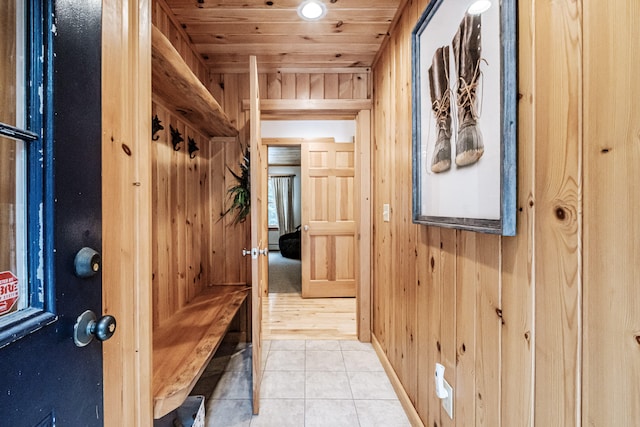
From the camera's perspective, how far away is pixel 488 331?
94 centimetres

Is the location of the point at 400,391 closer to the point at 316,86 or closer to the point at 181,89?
the point at 181,89

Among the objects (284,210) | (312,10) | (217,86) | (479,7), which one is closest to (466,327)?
(479,7)

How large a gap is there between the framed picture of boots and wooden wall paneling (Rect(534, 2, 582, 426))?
0.08 m

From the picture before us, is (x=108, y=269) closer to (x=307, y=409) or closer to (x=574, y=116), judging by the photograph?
(x=574, y=116)

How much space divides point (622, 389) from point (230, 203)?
2.47 meters

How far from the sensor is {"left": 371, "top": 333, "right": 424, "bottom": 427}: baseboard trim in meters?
1.50

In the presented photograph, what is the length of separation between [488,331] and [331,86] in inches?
89.2

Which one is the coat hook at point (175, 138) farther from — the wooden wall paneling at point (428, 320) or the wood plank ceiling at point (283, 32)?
the wooden wall paneling at point (428, 320)

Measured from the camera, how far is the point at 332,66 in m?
2.47

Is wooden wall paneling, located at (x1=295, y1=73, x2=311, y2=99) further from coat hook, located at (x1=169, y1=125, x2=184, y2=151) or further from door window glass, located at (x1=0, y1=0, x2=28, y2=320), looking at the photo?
door window glass, located at (x1=0, y1=0, x2=28, y2=320)

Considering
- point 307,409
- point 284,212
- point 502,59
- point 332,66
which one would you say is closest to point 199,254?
point 307,409

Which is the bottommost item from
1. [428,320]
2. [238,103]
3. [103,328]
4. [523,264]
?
[428,320]

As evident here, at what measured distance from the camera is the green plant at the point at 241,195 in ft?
8.05

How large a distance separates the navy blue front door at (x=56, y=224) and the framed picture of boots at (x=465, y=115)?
3.58 feet
